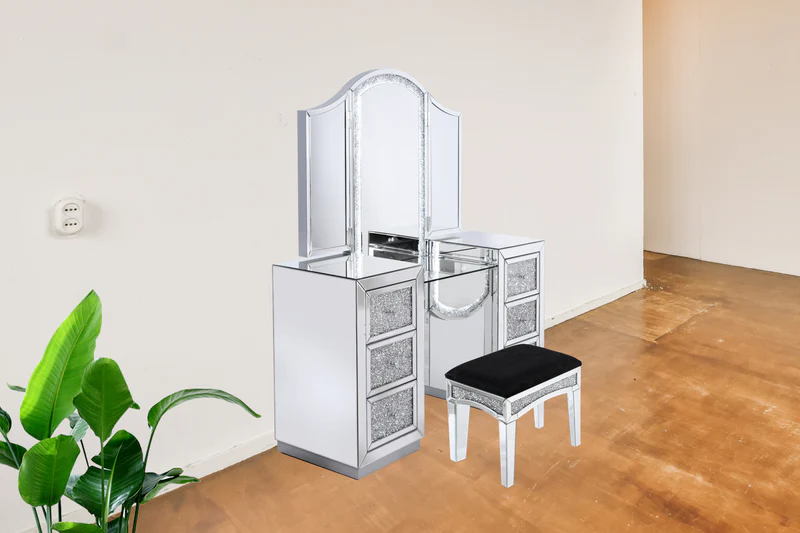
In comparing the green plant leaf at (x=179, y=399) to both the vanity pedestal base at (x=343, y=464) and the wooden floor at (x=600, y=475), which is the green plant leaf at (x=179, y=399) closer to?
the wooden floor at (x=600, y=475)

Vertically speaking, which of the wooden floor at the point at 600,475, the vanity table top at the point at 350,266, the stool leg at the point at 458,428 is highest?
the vanity table top at the point at 350,266

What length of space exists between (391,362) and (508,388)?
0.44 m

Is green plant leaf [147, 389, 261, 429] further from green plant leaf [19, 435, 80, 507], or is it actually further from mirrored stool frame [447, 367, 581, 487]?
mirrored stool frame [447, 367, 581, 487]

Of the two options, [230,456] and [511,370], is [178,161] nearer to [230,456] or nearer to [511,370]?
[230,456]

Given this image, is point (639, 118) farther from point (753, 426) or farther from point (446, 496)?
point (446, 496)

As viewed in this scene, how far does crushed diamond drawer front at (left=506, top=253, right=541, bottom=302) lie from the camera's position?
3.01m

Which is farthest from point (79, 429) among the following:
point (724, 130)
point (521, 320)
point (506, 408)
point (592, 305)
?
point (724, 130)

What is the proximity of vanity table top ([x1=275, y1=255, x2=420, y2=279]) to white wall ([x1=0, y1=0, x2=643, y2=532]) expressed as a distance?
0.69 feet

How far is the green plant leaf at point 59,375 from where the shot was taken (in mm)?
1508

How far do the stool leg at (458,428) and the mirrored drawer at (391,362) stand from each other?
20 cm

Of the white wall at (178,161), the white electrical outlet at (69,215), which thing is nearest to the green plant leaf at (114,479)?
the white wall at (178,161)

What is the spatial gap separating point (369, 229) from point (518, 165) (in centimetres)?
151

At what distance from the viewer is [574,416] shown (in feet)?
9.03

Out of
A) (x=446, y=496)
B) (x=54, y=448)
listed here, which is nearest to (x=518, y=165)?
(x=446, y=496)
